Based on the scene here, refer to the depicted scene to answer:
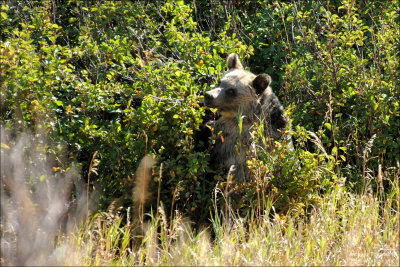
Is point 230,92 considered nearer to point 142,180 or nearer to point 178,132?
point 178,132

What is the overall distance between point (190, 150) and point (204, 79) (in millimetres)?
1507

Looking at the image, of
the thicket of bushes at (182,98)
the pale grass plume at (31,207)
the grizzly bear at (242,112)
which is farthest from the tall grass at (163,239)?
→ the grizzly bear at (242,112)

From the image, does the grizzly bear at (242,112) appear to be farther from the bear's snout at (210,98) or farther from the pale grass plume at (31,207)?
the pale grass plume at (31,207)

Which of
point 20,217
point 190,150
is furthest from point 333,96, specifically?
point 20,217

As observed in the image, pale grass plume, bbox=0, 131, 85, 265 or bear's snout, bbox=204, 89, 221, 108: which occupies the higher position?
bear's snout, bbox=204, 89, 221, 108

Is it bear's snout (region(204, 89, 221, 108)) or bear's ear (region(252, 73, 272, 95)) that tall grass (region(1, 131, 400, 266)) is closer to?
bear's snout (region(204, 89, 221, 108))

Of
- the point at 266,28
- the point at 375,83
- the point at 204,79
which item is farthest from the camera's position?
the point at 266,28

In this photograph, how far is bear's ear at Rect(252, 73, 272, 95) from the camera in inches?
227

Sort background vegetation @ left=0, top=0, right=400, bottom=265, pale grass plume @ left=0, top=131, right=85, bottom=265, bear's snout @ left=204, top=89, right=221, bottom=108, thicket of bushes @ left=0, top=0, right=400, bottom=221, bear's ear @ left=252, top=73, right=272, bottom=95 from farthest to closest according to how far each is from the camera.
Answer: bear's ear @ left=252, top=73, right=272, bottom=95
bear's snout @ left=204, top=89, right=221, bottom=108
thicket of bushes @ left=0, top=0, right=400, bottom=221
background vegetation @ left=0, top=0, right=400, bottom=265
pale grass plume @ left=0, top=131, right=85, bottom=265

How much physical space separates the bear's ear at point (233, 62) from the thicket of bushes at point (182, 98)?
0.11 meters

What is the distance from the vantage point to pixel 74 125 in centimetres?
537

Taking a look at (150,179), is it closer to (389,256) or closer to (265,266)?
(265,266)

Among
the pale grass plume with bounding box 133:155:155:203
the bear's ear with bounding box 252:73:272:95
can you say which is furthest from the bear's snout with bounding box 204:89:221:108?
the pale grass plume with bounding box 133:155:155:203

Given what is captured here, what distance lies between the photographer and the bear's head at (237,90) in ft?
19.0
